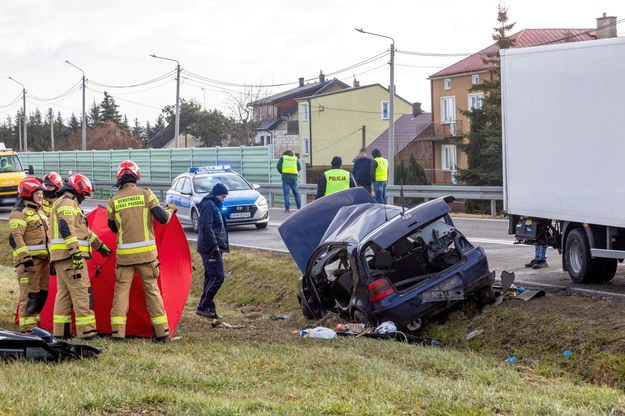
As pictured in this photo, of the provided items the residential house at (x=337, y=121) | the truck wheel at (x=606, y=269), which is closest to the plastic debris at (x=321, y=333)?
the truck wheel at (x=606, y=269)

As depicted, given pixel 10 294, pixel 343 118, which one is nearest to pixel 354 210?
pixel 10 294

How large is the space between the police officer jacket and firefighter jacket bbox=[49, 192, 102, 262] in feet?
8.20

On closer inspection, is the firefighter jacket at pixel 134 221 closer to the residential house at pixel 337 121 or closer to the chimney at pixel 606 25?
the chimney at pixel 606 25

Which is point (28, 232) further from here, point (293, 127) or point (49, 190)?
point (293, 127)

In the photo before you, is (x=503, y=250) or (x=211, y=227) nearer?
(x=211, y=227)

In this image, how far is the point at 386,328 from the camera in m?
11.1

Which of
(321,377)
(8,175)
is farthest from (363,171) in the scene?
(8,175)

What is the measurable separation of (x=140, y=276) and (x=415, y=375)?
3.87m

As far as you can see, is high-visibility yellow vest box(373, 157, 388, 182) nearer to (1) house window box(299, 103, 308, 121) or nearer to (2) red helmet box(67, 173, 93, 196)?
(2) red helmet box(67, 173, 93, 196)

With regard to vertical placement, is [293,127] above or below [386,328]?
above

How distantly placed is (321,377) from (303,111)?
73511 millimetres

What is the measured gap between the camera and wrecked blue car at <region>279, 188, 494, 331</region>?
11266 mm

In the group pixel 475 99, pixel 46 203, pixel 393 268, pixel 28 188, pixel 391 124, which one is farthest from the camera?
pixel 475 99

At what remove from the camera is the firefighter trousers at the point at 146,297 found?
10.8m
